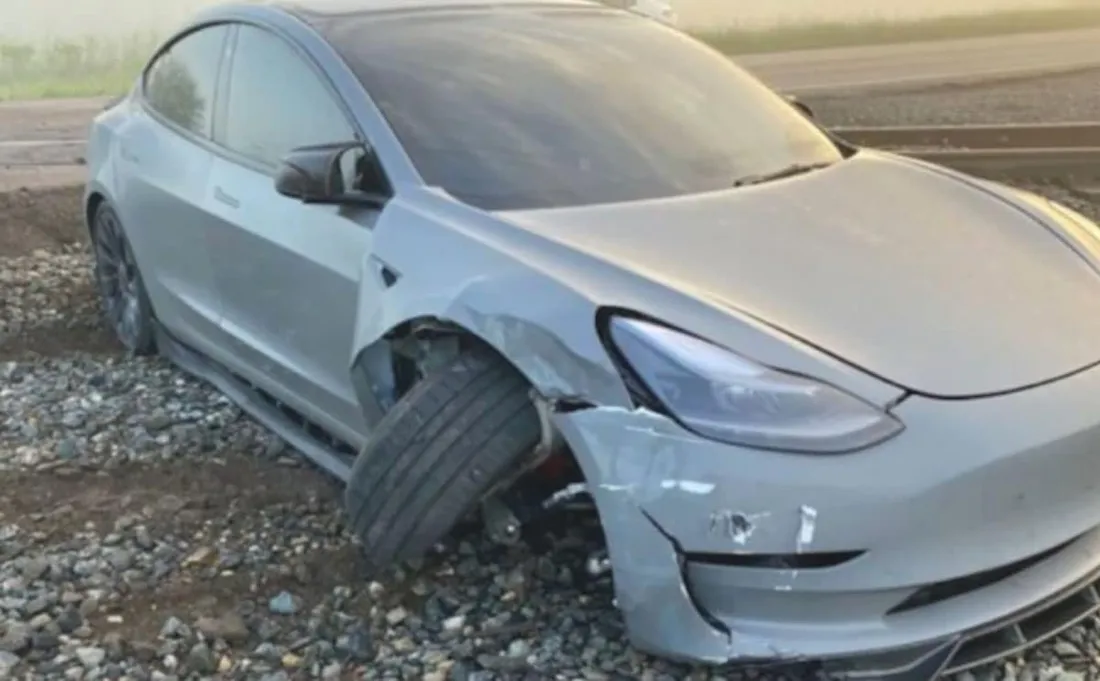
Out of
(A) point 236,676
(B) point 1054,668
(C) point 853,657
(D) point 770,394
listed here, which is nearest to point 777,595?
(C) point 853,657

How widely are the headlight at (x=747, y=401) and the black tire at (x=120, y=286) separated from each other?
329 cm

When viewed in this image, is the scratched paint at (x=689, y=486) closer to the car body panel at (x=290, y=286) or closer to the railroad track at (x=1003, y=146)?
the car body panel at (x=290, y=286)

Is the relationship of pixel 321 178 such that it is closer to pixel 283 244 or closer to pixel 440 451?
pixel 283 244

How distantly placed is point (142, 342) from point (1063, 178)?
5745mm

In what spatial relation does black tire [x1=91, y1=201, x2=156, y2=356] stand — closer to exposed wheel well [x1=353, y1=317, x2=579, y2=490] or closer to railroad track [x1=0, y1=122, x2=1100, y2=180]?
exposed wheel well [x1=353, y1=317, x2=579, y2=490]

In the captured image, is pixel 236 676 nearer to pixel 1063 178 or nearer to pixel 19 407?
pixel 19 407

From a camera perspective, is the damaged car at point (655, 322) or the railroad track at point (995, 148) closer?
the damaged car at point (655, 322)

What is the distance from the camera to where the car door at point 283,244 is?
422cm

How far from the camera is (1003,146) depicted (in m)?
9.84

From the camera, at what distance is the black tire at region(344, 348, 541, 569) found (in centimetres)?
353

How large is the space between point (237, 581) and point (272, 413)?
40.2 inches

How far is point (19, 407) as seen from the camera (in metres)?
5.65

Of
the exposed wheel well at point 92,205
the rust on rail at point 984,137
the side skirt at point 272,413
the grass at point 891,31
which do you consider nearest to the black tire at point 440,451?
the side skirt at point 272,413

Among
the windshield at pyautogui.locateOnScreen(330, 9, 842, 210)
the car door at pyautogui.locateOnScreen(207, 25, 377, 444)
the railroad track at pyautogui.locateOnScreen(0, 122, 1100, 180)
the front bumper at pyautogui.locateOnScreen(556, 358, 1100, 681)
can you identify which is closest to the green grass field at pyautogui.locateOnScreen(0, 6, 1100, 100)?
the railroad track at pyautogui.locateOnScreen(0, 122, 1100, 180)
